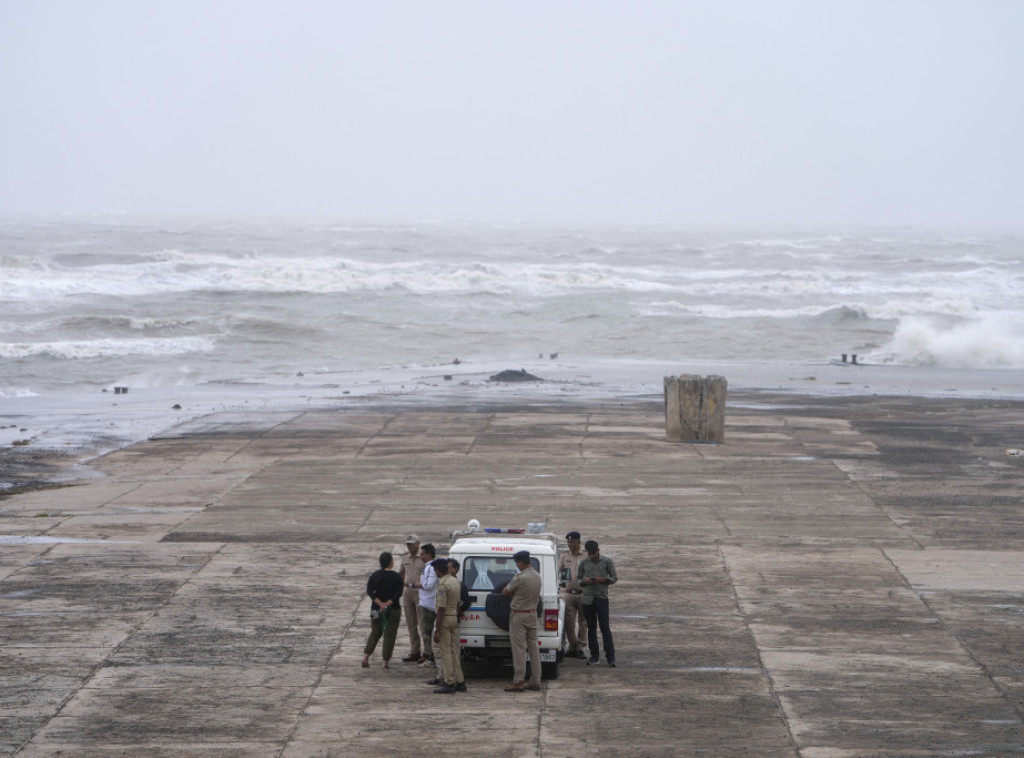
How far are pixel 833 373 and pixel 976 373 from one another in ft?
18.1

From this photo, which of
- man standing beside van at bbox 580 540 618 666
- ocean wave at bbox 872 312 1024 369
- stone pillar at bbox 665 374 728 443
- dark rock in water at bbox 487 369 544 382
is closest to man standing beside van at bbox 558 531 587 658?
man standing beside van at bbox 580 540 618 666

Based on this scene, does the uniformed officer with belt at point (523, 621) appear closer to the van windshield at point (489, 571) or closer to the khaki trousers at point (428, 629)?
the van windshield at point (489, 571)

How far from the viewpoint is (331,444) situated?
77.7ft

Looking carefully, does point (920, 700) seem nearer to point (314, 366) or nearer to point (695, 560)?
point (695, 560)

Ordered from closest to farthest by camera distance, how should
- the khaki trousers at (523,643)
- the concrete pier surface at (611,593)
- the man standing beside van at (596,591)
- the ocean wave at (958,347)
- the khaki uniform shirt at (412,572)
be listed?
the concrete pier surface at (611,593)
the khaki trousers at (523,643)
the man standing beside van at (596,591)
the khaki uniform shirt at (412,572)
the ocean wave at (958,347)

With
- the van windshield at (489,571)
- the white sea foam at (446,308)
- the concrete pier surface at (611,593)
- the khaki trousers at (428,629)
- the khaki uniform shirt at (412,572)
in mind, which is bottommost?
the white sea foam at (446,308)

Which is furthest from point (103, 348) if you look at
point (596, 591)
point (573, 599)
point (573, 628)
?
point (596, 591)

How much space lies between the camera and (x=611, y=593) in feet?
44.7

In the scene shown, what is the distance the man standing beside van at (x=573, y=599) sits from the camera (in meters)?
11.2

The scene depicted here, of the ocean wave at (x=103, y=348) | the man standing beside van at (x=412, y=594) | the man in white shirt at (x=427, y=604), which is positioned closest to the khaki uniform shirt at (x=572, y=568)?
the man in white shirt at (x=427, y=604)

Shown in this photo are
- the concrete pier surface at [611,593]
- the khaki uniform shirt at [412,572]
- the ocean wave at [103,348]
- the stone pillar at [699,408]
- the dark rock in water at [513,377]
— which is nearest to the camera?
the concrete pier surface at [611,593]

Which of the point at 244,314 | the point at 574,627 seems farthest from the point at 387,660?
the point at 244,314

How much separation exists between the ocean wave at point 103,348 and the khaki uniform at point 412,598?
115 feet

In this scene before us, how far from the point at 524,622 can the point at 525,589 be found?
0.32m
